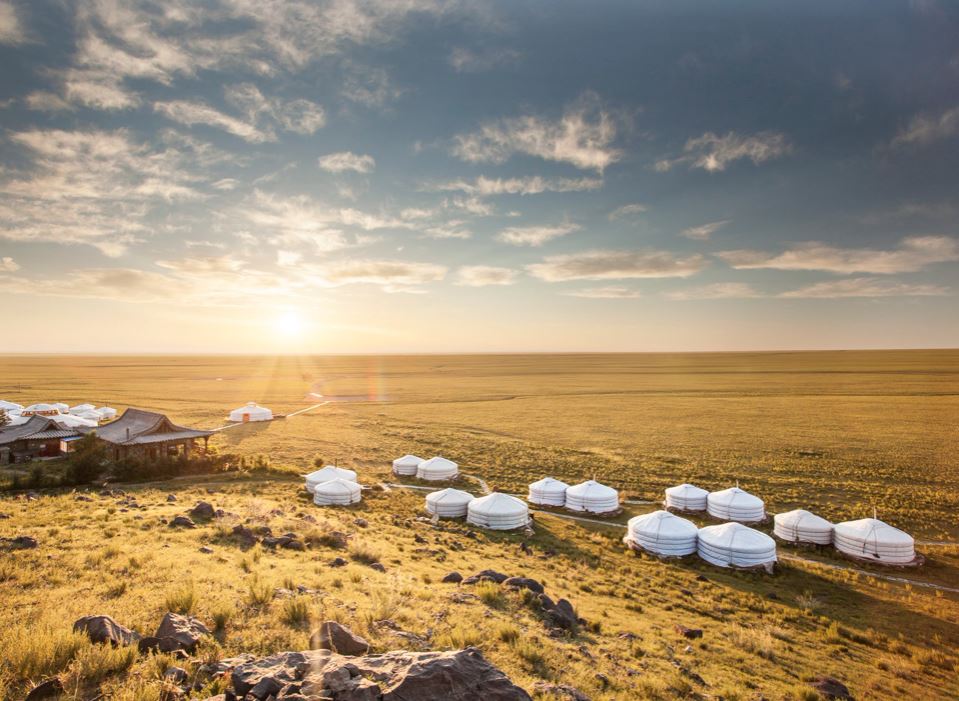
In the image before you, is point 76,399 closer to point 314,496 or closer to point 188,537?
point 314,496

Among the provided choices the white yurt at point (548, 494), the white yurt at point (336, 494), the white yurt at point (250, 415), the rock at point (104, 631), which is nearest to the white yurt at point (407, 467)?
the white yurt at point (336, 494)

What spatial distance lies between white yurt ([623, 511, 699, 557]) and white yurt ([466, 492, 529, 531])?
6544 millimetres

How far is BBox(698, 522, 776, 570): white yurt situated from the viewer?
78.3 ft

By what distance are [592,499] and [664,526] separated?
6877 mm

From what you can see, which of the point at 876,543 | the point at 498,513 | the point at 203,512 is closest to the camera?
the point at 203,512

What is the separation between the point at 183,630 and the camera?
30.2 ft

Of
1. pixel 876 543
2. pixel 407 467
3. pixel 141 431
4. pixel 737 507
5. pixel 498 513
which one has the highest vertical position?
pixel 141 431

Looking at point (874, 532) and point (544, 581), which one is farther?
point (874, 532)

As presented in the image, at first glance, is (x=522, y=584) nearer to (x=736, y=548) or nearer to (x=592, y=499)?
(x=736, y=548)

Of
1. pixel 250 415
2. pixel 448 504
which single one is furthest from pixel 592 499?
pixel 250 415

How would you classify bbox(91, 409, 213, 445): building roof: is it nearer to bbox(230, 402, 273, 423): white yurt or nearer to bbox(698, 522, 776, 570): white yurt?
bbox(230, 402, 273, 423): white yurt

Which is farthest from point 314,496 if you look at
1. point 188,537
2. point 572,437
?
point 572,437

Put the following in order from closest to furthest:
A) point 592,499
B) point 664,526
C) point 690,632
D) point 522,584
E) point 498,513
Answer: point 690,632, point 522,584, point 664,526, point 498,513, point 592,499

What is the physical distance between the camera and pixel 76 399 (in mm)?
90500
